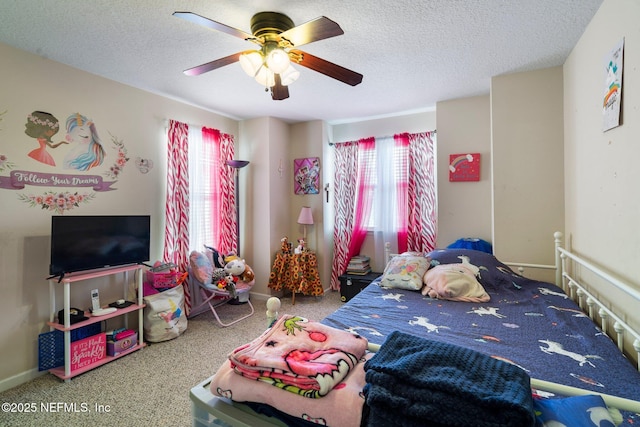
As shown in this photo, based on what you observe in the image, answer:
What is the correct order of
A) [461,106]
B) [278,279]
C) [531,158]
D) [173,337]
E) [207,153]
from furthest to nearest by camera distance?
1. [278,279]
2. [207,153]
3. [461,106]
4. [173,337]
5. [531,158]

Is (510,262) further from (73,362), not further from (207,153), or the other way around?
(73,362)

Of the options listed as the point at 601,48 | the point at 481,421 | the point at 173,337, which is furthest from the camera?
the point at 173,337

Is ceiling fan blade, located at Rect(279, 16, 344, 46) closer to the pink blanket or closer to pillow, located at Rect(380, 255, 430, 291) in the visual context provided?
the pink blanket

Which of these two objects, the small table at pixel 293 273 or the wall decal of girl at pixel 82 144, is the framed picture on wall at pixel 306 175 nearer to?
the small table at pixel 293 273

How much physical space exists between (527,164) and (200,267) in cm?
337

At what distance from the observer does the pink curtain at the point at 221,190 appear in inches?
145

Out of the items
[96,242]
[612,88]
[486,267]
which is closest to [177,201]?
[96,242]

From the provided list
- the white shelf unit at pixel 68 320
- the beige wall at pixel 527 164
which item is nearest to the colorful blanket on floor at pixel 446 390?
the beige wall at pixel 527 164

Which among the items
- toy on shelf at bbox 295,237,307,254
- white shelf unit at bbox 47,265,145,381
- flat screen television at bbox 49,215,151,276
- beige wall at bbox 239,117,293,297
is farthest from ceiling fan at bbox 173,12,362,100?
toy on shelf at bbox 295,237,307,254

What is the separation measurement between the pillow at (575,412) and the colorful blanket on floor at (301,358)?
52cm

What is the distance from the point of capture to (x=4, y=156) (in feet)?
6.93

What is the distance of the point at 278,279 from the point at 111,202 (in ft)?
6.80

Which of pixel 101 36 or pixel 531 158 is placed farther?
pixel 531 158

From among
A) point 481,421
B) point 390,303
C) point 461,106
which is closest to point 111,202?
point 390,303
